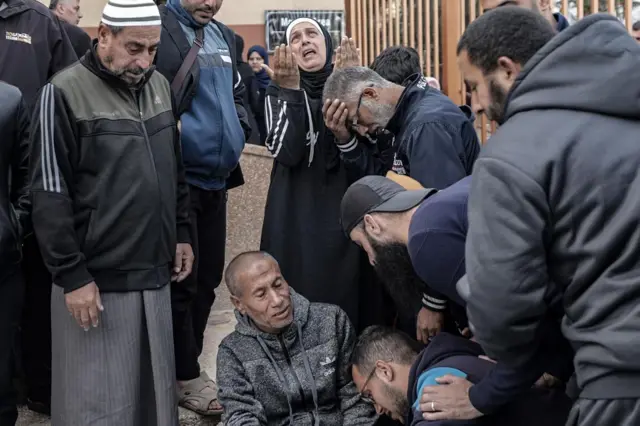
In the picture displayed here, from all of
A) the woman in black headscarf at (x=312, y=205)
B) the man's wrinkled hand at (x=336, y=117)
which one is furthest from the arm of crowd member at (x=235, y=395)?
the man's wrinkled hand at (x=336, y=117)

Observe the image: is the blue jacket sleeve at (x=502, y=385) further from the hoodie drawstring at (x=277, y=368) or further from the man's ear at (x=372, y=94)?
the man's ear at (x=372, y=94)

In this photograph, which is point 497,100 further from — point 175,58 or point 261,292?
point 175,58

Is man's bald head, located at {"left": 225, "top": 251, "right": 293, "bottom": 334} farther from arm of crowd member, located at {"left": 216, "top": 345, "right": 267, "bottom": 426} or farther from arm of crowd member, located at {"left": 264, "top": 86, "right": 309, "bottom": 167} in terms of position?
arm of crowd member, located at {"left": 264, "top": 86, "right": 309, "bottom": 167}

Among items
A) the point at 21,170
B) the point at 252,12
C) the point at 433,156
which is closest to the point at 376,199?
the point at 433,156

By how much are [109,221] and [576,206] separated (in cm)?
181

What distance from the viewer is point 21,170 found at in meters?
3.14

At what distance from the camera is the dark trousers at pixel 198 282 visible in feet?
11.6

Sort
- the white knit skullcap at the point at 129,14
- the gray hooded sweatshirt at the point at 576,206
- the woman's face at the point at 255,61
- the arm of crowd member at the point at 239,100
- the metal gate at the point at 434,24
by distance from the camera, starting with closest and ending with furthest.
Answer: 1. the gray hooded sweatshirt at the point at 576,206
2. the white knit skullcap at the point at 129,14
3. the arm of crowd member at the point at 239,100
4. the metal gate at the point at 434,24
5. the woman's face at the point at 255,61

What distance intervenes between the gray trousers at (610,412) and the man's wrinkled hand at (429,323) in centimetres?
111

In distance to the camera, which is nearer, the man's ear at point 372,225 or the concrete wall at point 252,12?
the man's ear at point 372,225

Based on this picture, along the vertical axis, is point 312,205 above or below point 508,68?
below

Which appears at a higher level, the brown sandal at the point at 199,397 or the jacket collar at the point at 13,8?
the jacket collar at the point at 13,8

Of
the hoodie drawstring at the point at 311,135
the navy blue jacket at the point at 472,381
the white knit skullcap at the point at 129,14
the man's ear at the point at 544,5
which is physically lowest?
the navy blue jacket at the point at 472,381

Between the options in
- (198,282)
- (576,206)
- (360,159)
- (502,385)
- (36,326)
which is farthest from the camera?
(198,282)
